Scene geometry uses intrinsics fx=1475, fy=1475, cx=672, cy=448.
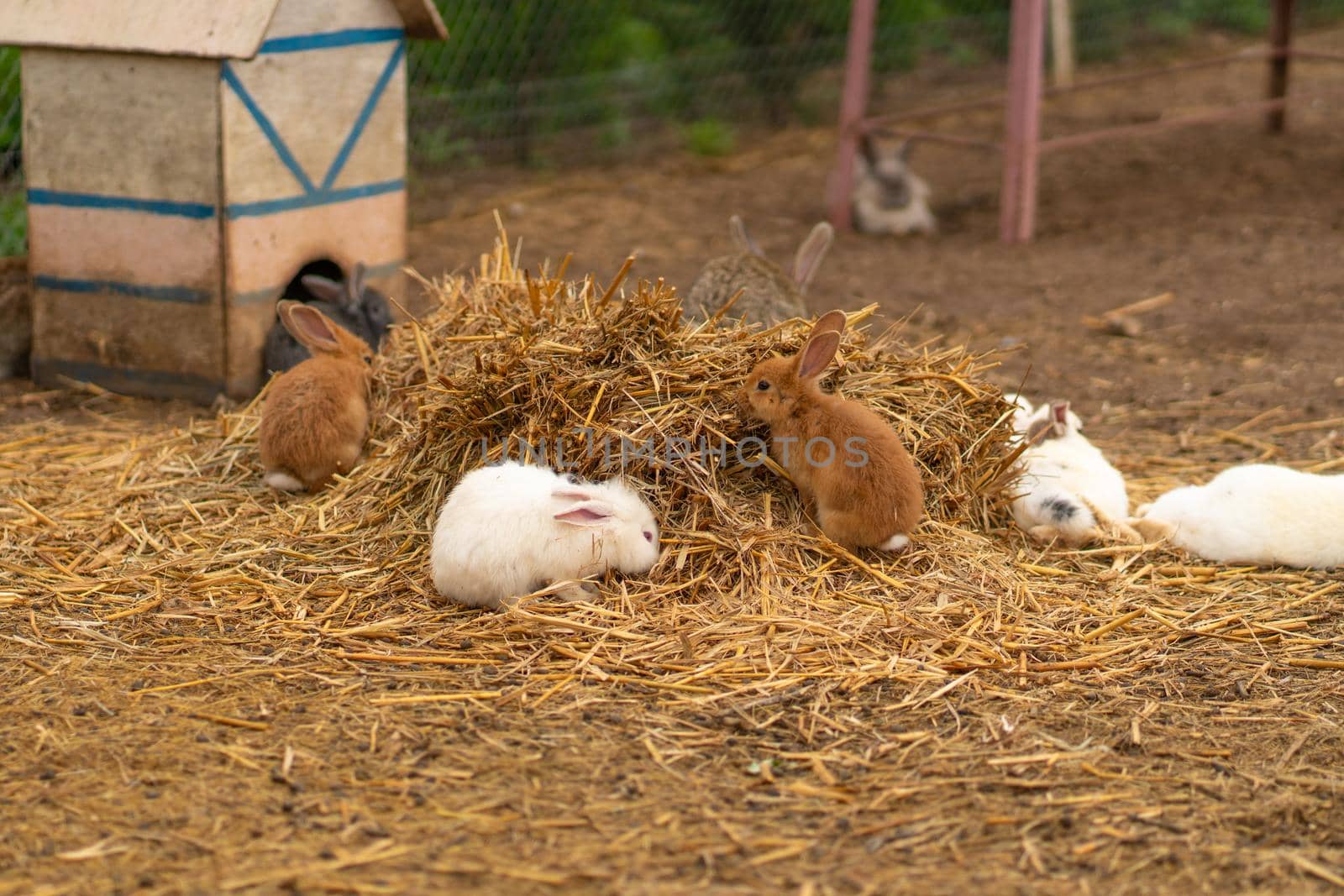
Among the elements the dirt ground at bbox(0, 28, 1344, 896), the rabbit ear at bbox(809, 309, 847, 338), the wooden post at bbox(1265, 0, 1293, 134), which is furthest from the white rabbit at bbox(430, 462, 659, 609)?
the wooden post at bbox(1265, 0, 1293, 134)

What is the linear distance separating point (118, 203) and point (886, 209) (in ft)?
16.7

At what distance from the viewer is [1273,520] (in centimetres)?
445

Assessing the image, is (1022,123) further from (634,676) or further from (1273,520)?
(634,676)

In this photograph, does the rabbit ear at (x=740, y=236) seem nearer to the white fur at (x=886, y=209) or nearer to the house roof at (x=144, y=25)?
the house roof at (x=144, y=25)

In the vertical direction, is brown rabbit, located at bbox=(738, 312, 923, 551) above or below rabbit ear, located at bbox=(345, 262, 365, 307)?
above

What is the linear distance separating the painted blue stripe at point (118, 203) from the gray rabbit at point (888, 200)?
192 inches

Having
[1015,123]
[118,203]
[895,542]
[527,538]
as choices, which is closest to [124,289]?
[118,203]

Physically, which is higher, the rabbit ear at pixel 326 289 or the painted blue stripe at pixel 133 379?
the rabbit ear at pixel 326 289

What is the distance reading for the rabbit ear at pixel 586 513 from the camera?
3.93m

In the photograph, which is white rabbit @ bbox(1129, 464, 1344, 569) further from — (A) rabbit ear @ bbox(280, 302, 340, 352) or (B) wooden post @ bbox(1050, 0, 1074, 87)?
(B) wooden post @ bbox(1050, 0, 1074, 87)

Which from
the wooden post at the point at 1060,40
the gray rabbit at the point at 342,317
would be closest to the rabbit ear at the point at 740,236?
the gray rabbit at the point at 342,317

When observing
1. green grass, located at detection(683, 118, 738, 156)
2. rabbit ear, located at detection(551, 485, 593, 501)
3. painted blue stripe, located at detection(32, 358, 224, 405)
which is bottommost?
painted blue stripe, located at detection(32, 358, 224, 405)

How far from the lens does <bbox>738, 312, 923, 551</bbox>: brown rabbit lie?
13.5 feet

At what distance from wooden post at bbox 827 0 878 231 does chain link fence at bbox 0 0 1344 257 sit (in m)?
1.80
